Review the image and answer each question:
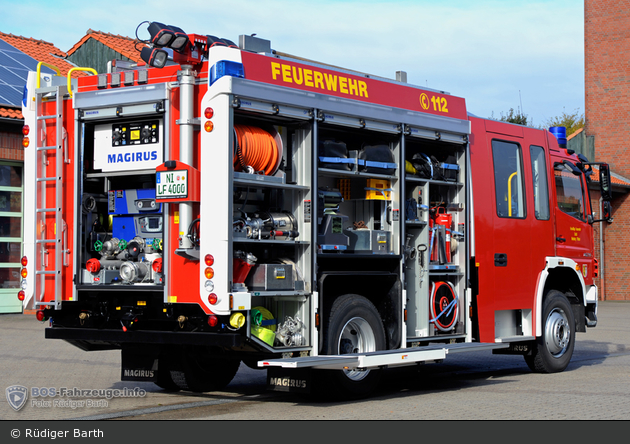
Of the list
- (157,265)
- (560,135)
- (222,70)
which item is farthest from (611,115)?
(157,265)

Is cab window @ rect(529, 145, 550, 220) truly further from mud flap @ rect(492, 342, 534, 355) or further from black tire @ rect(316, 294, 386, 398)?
black tire @ rect(316, 294, 386, 398)

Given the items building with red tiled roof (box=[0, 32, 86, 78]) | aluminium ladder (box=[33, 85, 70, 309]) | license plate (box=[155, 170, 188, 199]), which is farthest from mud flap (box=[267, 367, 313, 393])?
building with red tiled roof (box=[0, 32, 86, 78])

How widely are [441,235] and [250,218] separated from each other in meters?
3.07

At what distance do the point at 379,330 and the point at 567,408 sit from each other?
2.02 m

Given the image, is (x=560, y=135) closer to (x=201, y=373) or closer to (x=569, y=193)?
(x=569, y=193)

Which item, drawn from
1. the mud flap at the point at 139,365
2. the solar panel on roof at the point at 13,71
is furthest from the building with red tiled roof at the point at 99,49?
the mud flap at the point at 139,365

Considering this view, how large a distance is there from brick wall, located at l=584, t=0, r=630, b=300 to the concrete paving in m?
18.6

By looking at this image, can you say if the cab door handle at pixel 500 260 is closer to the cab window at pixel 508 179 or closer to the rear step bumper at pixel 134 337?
the cab window at pixel 508 179

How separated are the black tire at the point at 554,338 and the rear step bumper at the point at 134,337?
17.9 feet

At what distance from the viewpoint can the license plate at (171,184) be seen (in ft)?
24.9

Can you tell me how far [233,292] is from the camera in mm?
7449

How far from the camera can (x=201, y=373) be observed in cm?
952

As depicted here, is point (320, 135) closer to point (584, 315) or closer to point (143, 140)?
point (143, 140)

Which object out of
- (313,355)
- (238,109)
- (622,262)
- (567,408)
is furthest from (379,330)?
(622,262)
